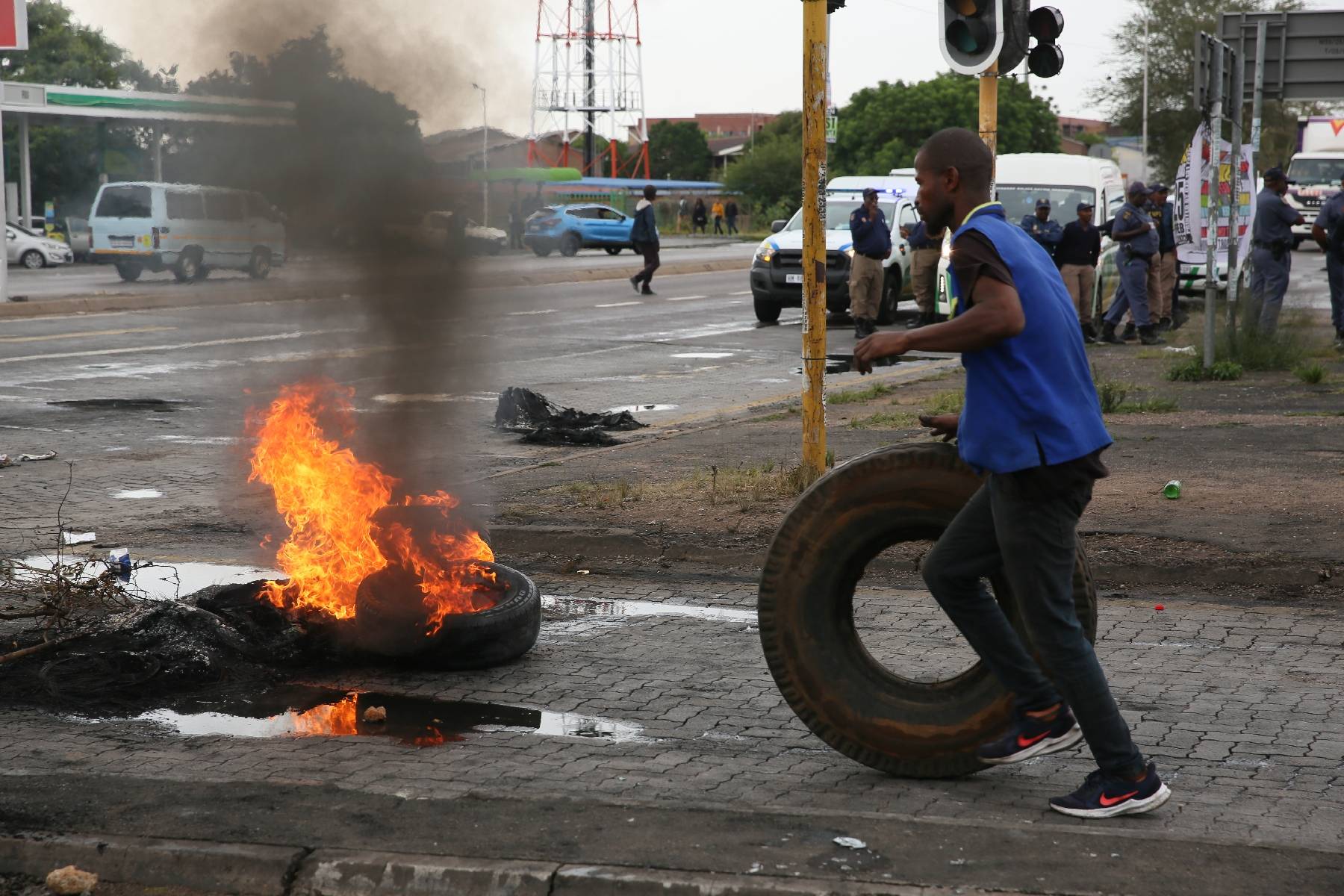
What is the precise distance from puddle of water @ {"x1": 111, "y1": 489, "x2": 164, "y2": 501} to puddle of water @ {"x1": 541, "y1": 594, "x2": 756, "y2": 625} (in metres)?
3.72

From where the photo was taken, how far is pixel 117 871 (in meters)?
3.90

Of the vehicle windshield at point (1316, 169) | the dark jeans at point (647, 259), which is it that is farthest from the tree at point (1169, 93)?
the dark jeans at point (647, 259)

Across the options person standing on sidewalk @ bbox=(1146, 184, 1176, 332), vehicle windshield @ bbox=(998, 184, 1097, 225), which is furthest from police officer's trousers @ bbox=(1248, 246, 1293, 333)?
vehicle windshield @ bbox=(998, 184, 1097, 225)

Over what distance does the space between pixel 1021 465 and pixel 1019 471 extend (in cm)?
5

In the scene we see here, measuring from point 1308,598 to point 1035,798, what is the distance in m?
2.99

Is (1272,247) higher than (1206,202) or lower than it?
lower

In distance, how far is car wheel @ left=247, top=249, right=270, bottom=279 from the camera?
20.7ft

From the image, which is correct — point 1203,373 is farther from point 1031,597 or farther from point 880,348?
point 880,348

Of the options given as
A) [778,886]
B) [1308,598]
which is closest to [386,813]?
[778,886]

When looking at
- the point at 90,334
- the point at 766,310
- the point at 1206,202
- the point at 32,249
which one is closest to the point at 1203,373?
the point at 1206,202

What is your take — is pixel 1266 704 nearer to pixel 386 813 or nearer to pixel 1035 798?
pixel 1035 798

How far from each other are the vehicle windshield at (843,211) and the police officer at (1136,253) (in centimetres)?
506

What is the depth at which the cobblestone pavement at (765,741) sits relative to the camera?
438cm

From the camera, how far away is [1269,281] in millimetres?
17328
